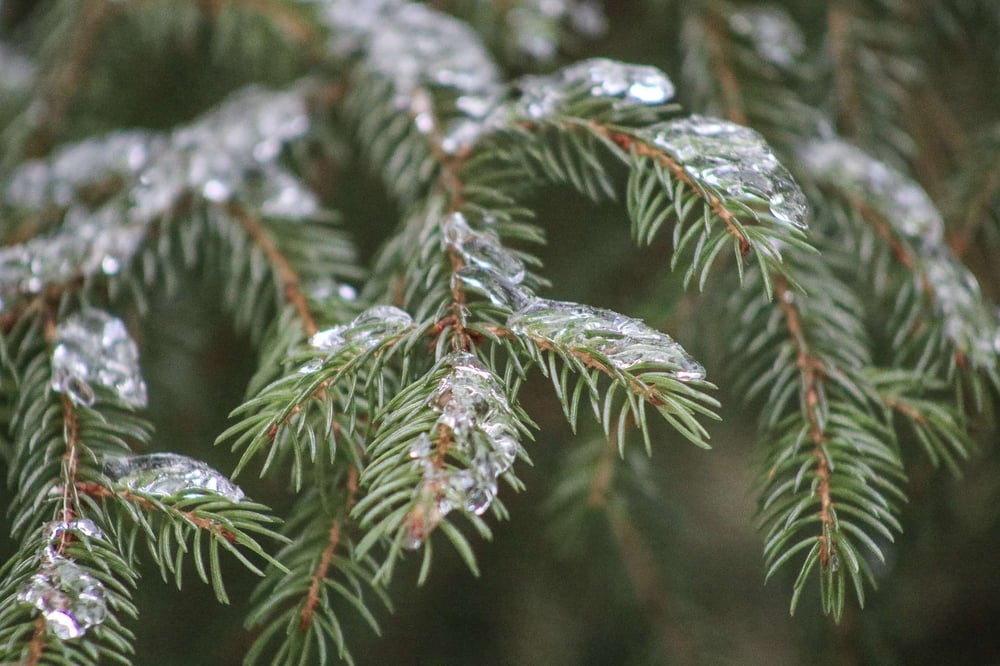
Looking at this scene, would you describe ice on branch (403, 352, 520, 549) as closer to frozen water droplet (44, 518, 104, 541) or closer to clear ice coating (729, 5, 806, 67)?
frozen water droplet (44, 518, 104, 541)

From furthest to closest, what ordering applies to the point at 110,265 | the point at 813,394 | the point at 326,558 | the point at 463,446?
the point at 110,265 → the point at 813,394 → the point at 326,558 → the point at 463,446

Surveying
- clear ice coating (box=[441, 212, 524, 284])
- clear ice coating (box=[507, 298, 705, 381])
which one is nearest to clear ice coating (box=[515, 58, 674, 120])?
clear ice coating (box=[441, 212, 524, 284])

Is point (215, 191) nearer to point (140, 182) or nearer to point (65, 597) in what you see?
point (140, 182)

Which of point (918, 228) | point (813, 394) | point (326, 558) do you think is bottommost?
point (326, 558)

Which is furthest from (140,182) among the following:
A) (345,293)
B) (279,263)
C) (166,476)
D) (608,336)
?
(608,336)

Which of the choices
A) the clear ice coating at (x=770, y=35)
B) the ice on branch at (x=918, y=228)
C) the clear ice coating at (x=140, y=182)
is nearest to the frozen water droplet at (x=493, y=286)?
the clear ice coating at (x=140, y=182)
